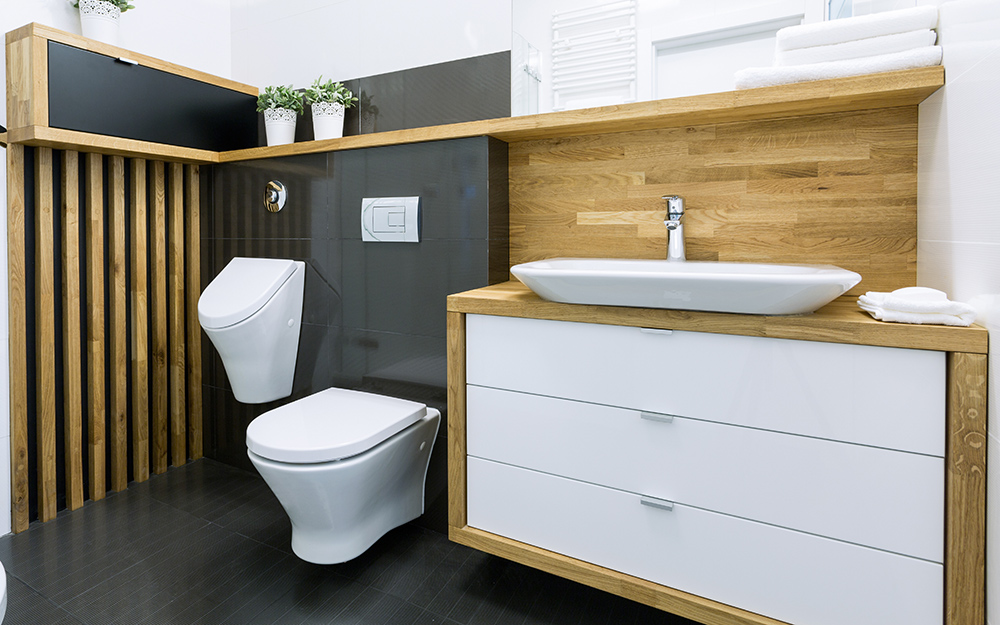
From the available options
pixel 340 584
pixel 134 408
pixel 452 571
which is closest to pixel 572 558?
pixel 452 571

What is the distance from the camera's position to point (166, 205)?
224 cm

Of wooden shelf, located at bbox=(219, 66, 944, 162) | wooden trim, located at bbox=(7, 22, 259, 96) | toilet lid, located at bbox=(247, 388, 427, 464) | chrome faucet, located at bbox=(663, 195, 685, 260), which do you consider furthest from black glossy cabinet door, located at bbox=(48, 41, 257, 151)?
chrome faucet, located at bbox=(663, 195, 685, 260)

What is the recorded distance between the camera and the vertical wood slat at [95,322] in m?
1.96

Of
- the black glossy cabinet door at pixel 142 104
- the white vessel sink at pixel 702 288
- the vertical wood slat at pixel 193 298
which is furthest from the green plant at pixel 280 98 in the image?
the white vessel sink at pixel 702 288

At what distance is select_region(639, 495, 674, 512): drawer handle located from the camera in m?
1.22

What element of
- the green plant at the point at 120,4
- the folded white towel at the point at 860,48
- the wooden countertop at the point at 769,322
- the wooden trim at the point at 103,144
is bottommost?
the wooden countertop at the point at 769,322

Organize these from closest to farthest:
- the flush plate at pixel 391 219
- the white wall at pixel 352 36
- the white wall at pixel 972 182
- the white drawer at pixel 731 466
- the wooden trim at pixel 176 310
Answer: the white wall at pixel 972 182 → the white drawer at pixel 731 466 → the flush plate at pixel 391 219 → the white wall at pixel 352 36 → the wooden trim at pixel 176 310

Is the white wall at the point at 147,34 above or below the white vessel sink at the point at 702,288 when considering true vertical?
above

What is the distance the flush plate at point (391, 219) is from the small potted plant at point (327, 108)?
1.17 ft

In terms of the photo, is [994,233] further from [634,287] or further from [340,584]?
[340,584]

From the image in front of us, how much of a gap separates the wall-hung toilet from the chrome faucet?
4.35ft

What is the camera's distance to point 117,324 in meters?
2.05

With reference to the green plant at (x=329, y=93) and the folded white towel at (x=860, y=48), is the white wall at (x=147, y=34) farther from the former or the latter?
the folded white towel at (x=860, y=48)

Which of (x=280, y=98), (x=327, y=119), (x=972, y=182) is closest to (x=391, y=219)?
(x=327, y=119)
